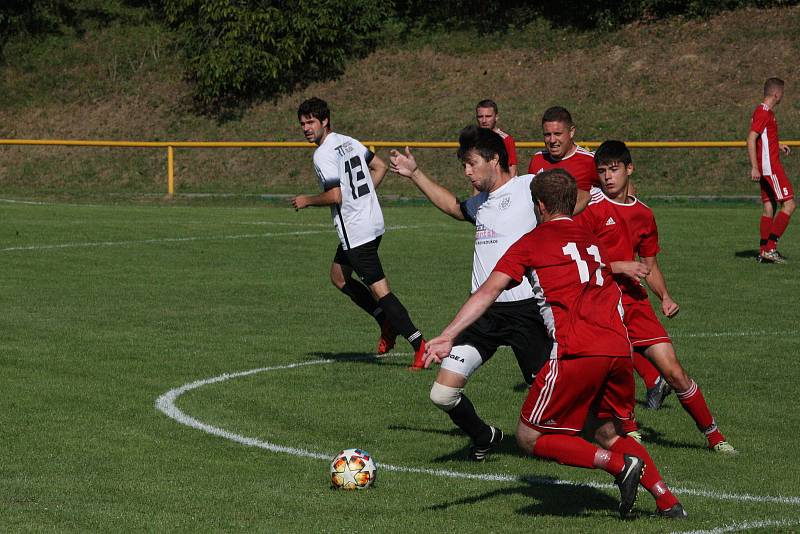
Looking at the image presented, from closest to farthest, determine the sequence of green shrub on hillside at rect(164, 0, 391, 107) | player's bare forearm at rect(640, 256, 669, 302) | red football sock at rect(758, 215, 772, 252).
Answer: player's bare forearm at rect(640, 256, 669, 302)
red football sock at rect(758, 215, 772, 252)
green shrub on hillside at rect(164, 0, 391, 107)

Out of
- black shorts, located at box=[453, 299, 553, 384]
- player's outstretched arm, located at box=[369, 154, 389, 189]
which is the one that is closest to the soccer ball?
black shorts, located at box=[453, 299, 553, 384]

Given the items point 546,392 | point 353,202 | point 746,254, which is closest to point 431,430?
point 546,392

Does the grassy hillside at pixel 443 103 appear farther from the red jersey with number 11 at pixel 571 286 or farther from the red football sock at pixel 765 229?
the red jersey with number 11 at pixel 571 286

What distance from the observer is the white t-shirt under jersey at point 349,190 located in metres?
11.0

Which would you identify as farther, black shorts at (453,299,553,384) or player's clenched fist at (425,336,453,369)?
black shorts at (453,299,553,384)

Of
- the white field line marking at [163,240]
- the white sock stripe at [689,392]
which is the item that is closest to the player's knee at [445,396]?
the white sock stripe at [689,392]

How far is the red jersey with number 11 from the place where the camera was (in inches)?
234

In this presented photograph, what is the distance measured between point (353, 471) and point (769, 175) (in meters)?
12.4

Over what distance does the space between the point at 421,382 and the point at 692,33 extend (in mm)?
27050

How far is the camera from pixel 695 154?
96.9 ft

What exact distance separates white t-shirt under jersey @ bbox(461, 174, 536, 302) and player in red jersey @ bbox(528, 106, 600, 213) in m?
1.64

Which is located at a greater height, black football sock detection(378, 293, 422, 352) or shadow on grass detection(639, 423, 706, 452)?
black football sock detection(378, 293, 422, 352)

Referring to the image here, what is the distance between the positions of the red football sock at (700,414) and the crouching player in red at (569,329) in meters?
1.63

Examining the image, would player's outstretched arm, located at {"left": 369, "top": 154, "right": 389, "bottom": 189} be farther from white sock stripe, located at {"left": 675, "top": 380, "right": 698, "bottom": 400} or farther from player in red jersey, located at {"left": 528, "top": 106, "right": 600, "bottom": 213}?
white sock stripe, located at {"left": 675, "top": 380, "right": 698, "bottom": 400}
